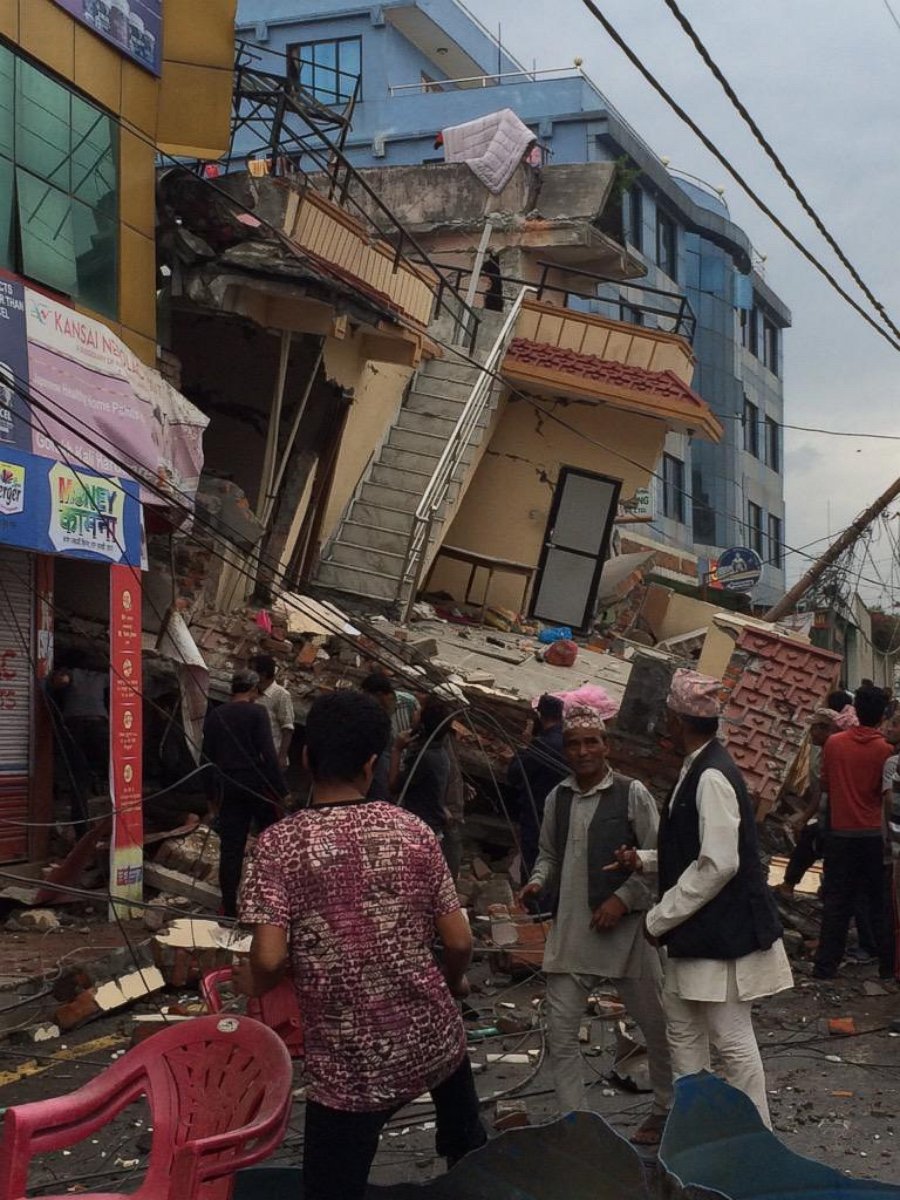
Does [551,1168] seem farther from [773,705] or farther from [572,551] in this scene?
[572,551]

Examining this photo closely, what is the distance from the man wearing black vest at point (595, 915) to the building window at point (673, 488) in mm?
40533

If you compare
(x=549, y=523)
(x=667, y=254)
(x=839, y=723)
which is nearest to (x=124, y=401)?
(x=839, y=723)

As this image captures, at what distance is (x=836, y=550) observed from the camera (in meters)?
26.3

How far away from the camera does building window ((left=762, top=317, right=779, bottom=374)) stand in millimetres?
54719

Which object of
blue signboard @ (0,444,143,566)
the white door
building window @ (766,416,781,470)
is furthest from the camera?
building window @ (766,416,781,470)

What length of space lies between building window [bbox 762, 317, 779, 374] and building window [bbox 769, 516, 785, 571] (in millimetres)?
5432

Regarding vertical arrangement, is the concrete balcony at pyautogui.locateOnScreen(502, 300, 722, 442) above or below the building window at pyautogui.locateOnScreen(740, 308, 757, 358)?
below

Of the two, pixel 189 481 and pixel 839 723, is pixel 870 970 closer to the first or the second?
pixel 839 723

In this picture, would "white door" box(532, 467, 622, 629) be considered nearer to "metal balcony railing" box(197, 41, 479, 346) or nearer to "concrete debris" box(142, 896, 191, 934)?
"metal balcony railing" box(197, 41, 479, 346)

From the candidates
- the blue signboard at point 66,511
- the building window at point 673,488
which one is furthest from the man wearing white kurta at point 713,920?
the building window at point 673,488

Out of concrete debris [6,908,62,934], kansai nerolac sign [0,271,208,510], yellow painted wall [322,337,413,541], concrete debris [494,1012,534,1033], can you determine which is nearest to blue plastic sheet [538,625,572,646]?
yellow painted wall [322,337,413,541]

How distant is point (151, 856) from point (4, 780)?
49.9 inches

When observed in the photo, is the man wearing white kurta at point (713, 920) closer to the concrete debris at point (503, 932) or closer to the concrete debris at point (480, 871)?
the concrete debris at point (503, 932)

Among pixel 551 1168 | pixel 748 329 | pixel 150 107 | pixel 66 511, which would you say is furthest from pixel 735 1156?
pixel 748 329
